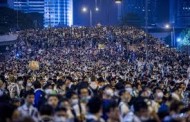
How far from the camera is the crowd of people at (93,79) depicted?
32.3 ft

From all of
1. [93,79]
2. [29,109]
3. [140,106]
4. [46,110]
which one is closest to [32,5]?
[93,79]

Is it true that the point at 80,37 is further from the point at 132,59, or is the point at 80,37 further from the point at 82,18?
the point at 82,18

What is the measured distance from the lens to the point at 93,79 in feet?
57.4

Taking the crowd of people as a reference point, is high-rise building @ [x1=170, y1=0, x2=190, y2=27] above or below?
above

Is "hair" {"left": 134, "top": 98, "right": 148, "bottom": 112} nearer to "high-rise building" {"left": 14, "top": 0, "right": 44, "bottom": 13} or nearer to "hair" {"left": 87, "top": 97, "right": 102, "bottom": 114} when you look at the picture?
"hair" {"left": 87, "top": 97, "right": 102, "bottom": 114}

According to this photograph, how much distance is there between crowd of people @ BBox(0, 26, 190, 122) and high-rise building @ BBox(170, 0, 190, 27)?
261ft

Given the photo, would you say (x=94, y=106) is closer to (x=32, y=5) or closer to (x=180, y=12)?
(x=180, y=12)

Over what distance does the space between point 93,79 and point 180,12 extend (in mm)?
129066

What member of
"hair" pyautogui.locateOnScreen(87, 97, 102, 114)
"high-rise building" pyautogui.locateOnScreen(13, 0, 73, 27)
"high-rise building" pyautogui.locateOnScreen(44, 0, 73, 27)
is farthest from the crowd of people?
"high-rise building" pyautogui.locateOnScreen(13, 0, 73, 27)

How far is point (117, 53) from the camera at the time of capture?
49500 mm

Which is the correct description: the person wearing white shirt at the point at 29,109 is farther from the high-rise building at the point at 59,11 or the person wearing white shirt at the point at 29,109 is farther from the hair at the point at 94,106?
the high-rise building at the point at 59,11

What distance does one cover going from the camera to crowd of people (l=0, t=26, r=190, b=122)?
9.84 metres

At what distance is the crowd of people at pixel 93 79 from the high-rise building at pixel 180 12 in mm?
79537

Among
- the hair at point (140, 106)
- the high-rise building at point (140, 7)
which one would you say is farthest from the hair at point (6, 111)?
the high-rise building at point (140, 7)
